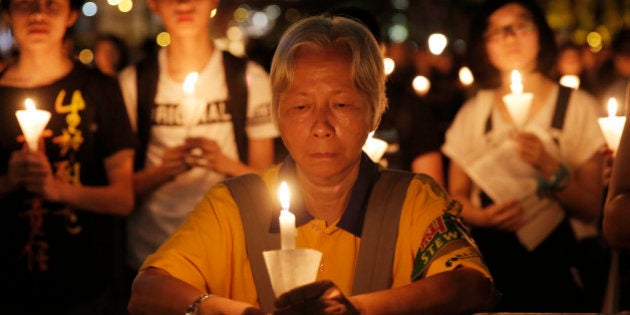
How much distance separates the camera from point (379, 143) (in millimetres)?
4984

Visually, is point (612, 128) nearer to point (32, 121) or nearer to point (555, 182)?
point (555, 182)

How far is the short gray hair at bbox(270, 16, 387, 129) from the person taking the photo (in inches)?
141

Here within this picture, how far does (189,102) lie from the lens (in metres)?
5.59

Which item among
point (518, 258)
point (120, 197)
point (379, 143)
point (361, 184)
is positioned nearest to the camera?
point (361, 184)

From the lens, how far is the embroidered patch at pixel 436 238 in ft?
11.3

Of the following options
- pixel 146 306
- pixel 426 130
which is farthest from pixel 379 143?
pixel 146 306

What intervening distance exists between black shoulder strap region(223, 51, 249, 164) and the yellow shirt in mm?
1976

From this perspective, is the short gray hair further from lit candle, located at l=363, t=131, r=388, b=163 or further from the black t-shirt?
the black t-shirt

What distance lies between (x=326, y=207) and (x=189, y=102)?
2074 mm

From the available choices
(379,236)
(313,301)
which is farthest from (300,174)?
(313,301)

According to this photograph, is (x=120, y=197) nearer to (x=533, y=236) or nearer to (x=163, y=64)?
(x=163, y=64)

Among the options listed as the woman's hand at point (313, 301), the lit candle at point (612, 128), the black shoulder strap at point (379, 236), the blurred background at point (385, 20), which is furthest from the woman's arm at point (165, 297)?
the blurred background at point (385, 20)

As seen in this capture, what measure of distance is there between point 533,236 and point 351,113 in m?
2.44

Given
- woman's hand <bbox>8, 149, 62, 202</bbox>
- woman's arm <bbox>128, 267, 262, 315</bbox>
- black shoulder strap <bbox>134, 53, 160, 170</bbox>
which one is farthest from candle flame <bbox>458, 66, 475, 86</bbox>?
woman's arm <bbox>128, 267, 262, 315</bbox>
